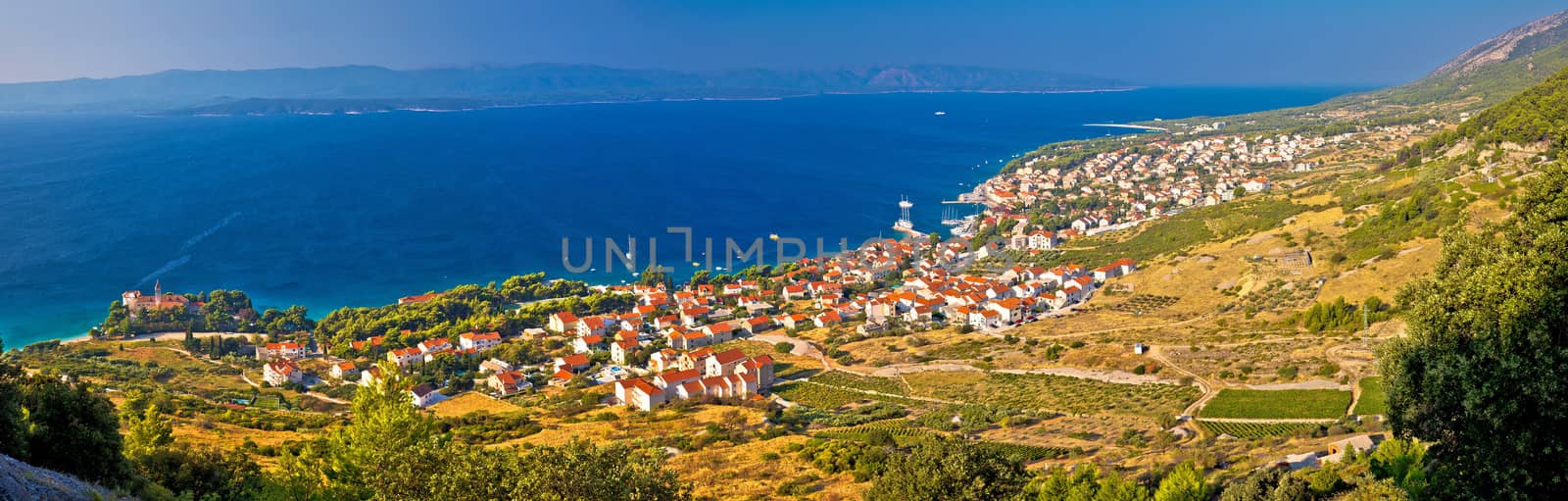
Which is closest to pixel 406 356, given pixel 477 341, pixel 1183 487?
pixel 477 341

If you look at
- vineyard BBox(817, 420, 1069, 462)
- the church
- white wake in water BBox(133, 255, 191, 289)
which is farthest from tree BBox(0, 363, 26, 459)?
white wake in water BBox(133, 255, 191, 289)

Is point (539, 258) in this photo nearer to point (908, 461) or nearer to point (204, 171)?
point (908, 461)

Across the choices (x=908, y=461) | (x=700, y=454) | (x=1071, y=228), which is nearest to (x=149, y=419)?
(x=700, y=454)

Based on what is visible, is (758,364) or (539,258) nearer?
(758,364)

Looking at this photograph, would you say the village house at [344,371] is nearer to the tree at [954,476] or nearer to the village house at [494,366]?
the village house at [494,366]

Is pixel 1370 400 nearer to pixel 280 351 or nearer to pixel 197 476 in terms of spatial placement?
pixel 197 476

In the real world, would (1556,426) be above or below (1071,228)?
above

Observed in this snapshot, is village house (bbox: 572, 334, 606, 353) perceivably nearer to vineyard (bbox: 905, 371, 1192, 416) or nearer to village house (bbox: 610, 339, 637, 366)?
village house (bbox: 610, 339, 637, 366)
